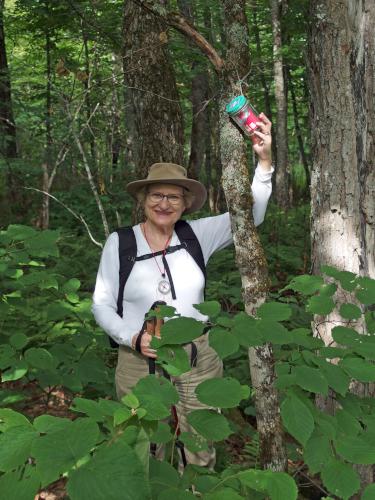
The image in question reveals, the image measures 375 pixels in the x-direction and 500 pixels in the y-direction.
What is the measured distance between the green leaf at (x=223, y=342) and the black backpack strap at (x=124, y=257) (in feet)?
3.62

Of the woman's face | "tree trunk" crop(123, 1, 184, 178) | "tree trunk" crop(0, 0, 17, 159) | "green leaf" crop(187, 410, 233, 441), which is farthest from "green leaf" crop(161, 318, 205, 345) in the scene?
"tree trunk" crop(0, 0, 17, 159)

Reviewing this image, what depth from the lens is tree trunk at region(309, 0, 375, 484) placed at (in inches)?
105

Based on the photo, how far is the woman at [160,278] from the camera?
8.97 feet

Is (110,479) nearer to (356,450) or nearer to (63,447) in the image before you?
(63,447)

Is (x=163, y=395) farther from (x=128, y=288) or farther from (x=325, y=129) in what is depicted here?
(x=325, y=129)

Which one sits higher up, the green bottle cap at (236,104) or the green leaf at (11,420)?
the green bottle cap at (236,104)

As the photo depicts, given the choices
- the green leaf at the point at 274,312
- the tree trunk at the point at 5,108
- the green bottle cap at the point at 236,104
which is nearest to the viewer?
the green leaf at the point at 274,312

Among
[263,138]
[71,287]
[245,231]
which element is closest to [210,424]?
[245,231]

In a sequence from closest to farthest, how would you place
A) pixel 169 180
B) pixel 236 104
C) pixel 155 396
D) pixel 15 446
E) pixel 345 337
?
pixel 15 446, pixel 155 396, pixel 345 337, pixel 236 104, pixel 169 180

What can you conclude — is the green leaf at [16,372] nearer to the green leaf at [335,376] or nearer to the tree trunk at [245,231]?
the tree trunk at [245,231]

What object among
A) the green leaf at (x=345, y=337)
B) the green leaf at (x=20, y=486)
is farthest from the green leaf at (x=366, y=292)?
the green leaf at (x=20, y=486)

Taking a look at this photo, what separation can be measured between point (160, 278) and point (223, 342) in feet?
3.68

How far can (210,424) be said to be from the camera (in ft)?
4.94

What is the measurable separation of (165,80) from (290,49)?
7637 mm
